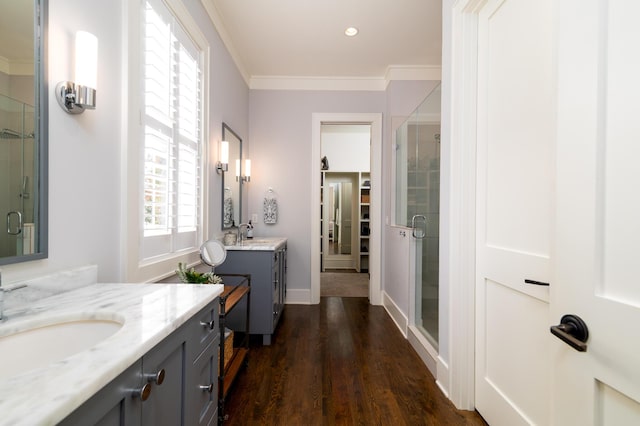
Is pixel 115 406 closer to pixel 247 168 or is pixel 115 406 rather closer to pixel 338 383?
pixel 338 383

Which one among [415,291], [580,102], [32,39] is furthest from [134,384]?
[415,291]

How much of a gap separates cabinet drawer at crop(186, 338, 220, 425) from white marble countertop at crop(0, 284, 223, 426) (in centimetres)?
25

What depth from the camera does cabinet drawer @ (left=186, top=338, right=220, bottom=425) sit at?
1.02m

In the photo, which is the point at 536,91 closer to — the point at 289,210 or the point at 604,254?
the point at 604,254

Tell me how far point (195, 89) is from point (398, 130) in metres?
2.32

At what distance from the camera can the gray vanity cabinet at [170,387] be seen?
59cm

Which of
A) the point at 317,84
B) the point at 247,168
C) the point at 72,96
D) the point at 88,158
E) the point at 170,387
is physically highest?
the point at 317,84

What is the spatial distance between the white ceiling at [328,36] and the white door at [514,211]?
1.18 m

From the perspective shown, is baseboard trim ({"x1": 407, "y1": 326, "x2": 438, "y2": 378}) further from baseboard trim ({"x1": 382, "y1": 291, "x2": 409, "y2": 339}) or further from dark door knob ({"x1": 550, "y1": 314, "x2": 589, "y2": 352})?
Result: dark door knob ({"x1": 550, "y1": 314, "x2": 589, "y2": 352})

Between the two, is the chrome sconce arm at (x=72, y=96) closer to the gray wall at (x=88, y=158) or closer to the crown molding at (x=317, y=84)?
the gray wall at (x=88, y=158)

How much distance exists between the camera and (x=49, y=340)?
0.79 metres

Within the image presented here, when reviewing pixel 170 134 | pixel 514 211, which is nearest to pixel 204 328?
pixel 170 134

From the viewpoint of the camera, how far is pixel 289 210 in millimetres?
3809

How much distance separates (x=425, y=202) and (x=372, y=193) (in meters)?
1.26
